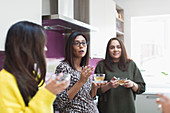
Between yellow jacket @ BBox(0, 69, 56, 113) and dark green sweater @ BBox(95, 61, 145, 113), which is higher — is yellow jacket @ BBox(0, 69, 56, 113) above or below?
above

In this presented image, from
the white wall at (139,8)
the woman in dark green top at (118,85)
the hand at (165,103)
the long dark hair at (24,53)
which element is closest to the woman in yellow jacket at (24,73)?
the long dark hair at (24,53)

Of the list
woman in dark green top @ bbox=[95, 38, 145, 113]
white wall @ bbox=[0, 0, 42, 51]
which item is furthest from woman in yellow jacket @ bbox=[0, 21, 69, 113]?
woman in dark green top @ bbox=[95, 38, 145, 113]

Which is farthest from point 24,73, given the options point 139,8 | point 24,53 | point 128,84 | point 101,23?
point 139,8

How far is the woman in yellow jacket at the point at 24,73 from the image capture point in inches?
40.0

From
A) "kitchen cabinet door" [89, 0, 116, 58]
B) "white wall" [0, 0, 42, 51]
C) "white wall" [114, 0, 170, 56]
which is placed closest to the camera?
"white wall" [0, 0, 42, 51]

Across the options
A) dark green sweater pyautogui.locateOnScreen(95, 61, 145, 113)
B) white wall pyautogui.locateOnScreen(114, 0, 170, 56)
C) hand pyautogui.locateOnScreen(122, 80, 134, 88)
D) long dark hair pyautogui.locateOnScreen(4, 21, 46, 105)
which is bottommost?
dark green sweater pyautogui.locateOnScreen(95, 61, 145, 113)

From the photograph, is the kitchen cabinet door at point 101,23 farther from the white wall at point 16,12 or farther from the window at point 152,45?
the white wall at point 16,12

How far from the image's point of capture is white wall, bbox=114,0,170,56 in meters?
4.51

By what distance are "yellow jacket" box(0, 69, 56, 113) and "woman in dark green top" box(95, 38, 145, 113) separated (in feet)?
4.30

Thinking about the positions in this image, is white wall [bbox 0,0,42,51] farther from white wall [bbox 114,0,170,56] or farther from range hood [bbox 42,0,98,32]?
white wall [bbox 114,0,170,56]

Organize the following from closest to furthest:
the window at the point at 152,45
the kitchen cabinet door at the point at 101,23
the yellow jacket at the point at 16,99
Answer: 1. the yellow jacket at the point at 16,99
2. the kitchen cabinet door at the point at 101,23
3. the window at the point at 152,45

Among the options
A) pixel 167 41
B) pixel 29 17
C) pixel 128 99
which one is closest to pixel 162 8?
pixel 167 41

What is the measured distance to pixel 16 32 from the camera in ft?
3.49

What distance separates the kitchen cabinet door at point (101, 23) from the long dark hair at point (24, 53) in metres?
2.16
